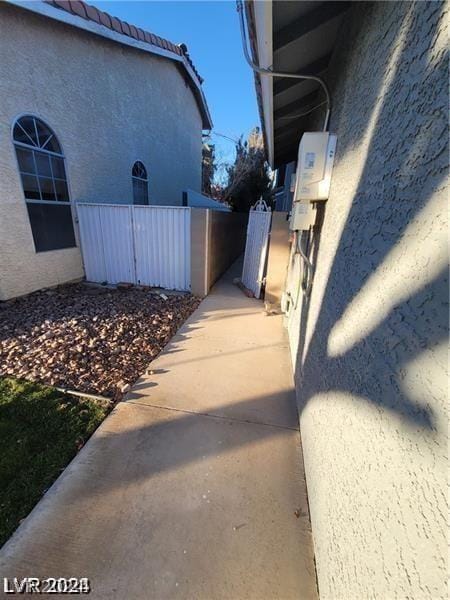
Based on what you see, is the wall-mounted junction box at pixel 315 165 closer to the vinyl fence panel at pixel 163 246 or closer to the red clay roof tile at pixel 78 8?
the vinyl fence panel at pixel 163 246

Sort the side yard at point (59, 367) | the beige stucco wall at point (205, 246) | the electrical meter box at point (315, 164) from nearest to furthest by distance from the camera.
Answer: the side yard at point (59, 367)
the electrical meter box at point (315, 164)
the beige stucco wall at point (205, 246)

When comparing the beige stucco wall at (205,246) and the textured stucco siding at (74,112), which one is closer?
the textured stucco siding at (74,112)

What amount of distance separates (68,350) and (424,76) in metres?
4.27

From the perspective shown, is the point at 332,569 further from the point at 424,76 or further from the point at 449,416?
the point at 424,76

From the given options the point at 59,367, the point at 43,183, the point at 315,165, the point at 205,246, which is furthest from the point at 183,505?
the point at 43,183

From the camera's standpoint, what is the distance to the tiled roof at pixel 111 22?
17.9ft

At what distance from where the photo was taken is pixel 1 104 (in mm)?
4789

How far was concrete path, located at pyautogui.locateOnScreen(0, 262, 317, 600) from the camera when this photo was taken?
1.48 m

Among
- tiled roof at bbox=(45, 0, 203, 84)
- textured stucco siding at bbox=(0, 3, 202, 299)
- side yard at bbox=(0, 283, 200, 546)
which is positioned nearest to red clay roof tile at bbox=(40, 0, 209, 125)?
tiled roof at bbox=(45, 0, 203, 84)

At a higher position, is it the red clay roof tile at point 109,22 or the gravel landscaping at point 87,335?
the red clay roof tile at point 109,22

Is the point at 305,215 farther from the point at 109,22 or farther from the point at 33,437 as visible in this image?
the point at 109,22

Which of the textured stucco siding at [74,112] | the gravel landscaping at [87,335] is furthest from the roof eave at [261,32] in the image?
the textured stucco siding at [74,112]

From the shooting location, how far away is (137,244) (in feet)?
21.3

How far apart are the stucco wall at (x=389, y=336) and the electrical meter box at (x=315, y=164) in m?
0.48
